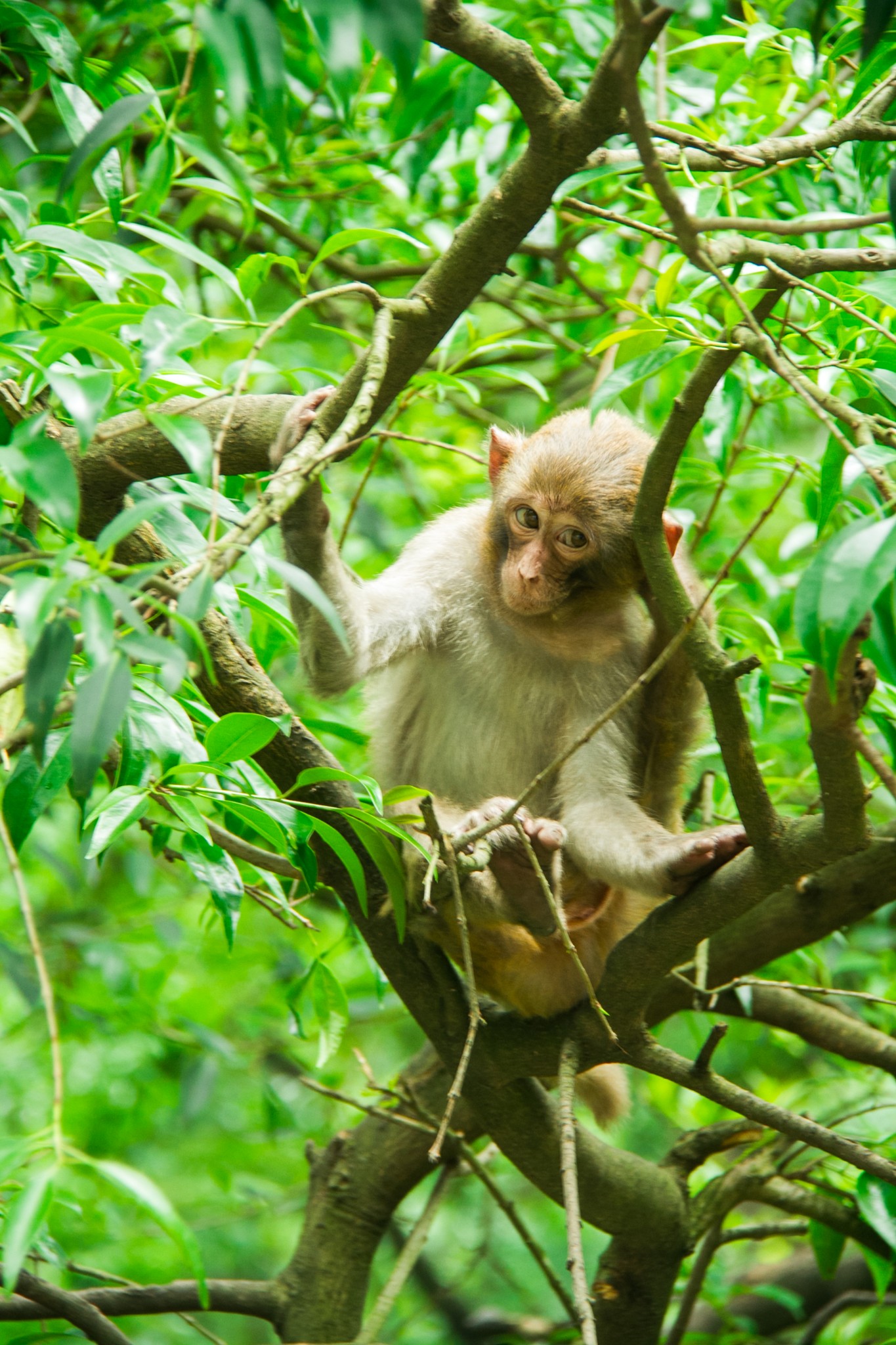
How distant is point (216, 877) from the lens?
2.19m

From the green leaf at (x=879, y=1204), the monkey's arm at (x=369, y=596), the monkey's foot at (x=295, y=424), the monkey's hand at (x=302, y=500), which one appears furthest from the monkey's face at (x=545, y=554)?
the green leaf at (x=879, y=1204)

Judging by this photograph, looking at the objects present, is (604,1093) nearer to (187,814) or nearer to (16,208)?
(187,814)

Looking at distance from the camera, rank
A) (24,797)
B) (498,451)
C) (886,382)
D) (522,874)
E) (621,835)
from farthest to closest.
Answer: (498,451)
(621,835)
(522,874)
(24,797)
(886,382)

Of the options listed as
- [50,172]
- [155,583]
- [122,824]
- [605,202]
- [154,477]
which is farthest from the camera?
[605,202]

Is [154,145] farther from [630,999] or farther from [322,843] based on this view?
[630,999]

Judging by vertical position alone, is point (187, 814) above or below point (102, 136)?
below

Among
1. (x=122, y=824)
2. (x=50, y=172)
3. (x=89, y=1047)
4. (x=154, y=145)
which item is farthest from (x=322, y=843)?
(x=89, y=1047)

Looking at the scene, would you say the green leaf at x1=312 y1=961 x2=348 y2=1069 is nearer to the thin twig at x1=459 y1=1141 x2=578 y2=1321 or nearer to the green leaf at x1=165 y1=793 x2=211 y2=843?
the thin twig at x1=459 y1=1141 x2=578 y2=1321

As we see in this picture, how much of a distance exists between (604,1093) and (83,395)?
2.50 meters

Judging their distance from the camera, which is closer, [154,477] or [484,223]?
[484,223]

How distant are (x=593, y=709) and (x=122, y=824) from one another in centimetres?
155

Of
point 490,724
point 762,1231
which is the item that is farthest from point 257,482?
point 762,1231

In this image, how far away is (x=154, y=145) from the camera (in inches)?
88.4

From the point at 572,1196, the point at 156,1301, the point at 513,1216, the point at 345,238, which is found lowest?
the point at 156,1301
